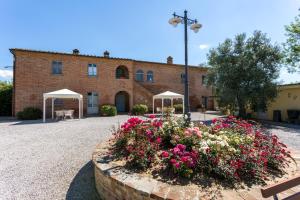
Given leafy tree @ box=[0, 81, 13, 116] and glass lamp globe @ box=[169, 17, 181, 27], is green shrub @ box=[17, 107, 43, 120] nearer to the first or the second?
leafy tree @ box=[0, 81, 13, 116]

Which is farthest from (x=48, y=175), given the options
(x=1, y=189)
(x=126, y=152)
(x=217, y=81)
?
(x=217, y=81)

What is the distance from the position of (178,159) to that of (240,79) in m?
13.1

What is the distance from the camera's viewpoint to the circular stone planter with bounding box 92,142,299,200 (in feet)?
8.17

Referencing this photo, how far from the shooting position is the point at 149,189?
2576 millimetres

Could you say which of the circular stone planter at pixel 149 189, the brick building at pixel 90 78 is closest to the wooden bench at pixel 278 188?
the circular stone planter at pixel 149 189

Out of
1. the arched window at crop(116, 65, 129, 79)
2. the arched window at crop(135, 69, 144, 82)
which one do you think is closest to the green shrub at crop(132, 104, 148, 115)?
the arched window at crop(116, 65, 129, 79)

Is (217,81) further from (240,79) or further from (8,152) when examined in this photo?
(8,152)

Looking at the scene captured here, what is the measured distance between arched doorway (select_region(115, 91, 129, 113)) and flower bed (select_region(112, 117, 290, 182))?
1799 cm

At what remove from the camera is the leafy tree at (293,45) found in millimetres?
19625

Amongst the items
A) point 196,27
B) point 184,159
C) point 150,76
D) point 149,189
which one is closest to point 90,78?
point 150,76

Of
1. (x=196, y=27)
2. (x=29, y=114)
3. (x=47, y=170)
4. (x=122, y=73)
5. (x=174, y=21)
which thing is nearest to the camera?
(x=47, y=170)

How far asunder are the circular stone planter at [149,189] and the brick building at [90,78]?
55.4 feet

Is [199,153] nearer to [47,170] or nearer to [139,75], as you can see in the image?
[47,170]

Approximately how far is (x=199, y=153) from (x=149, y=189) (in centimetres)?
117
